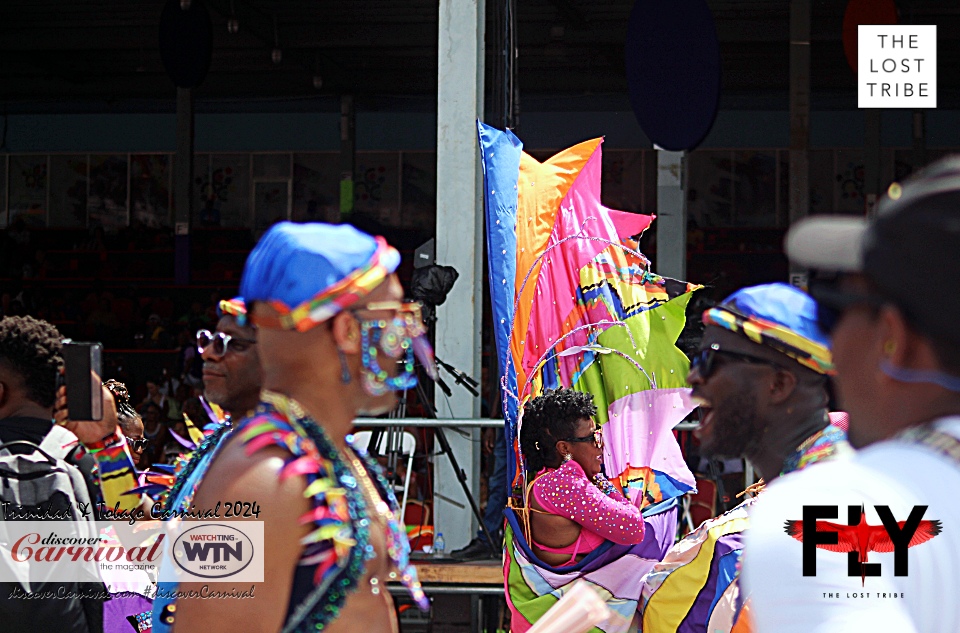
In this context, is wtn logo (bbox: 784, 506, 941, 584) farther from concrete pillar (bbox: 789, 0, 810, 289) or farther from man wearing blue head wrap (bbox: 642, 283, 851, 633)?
concrete pillar (bbox: 789, 0, 810, 289)

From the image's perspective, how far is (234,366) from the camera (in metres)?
2.64

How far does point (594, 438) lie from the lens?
403 centimetres

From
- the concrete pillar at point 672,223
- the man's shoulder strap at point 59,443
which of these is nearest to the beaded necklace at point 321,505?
the man's shoulder strap at point 59,443

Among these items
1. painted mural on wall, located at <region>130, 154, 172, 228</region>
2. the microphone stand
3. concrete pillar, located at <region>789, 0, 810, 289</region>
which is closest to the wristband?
the microphone stand

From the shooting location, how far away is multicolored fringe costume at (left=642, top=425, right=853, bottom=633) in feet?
8.18

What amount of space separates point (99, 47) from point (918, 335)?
52.2ft

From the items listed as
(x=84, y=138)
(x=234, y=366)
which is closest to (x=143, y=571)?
(x=234, y=366)

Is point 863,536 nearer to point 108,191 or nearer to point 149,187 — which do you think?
point 149,187

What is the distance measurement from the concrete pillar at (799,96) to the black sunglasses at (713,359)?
975cm

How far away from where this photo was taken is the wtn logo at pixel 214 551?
165 cm

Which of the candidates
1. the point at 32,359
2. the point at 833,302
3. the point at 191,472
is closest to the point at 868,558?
the point at 833,302

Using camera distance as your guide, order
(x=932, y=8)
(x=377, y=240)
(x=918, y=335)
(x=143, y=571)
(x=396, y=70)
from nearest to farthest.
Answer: (x=918, y=335) < (x=377, y=240) < (x=143, y=571) < (x=932, y=8) < (x=396, y=70)

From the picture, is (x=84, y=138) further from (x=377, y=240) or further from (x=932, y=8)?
(x=377, y=240)

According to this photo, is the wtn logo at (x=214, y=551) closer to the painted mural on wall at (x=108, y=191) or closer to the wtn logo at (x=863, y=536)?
the wtn logo at (x=863, y=536)
